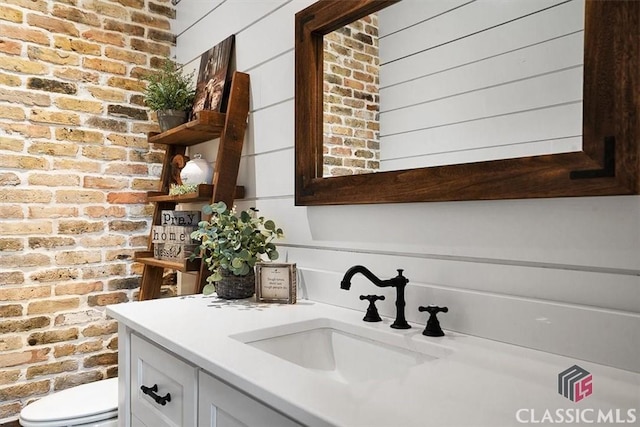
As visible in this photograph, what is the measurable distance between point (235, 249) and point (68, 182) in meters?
1.16

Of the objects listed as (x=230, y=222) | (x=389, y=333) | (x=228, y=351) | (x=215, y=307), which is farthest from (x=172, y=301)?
(x=389, y=333)

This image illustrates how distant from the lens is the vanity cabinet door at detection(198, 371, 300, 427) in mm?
844

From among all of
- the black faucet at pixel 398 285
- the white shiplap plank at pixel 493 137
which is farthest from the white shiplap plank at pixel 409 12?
the black faucet at pixel 398 285

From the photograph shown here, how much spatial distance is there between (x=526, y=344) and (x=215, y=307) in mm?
959

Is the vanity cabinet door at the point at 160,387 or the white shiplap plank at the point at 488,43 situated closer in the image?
the white shiplap plank at the point at 488,43

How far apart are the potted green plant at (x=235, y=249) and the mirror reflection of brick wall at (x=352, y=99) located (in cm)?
35

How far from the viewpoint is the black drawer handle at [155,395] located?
1.20m

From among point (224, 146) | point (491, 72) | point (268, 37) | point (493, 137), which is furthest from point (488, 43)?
point (224, 146)

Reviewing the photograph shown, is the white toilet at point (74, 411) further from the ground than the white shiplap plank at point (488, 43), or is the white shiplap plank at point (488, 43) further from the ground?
the white shiplap plank at point (488, 43)

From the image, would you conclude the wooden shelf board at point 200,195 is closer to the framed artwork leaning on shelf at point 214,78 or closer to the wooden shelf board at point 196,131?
the wooden shelf board at point 196,131

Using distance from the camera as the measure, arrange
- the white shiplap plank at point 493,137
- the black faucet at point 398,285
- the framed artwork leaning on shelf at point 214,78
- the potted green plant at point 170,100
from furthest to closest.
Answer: the potted green plant at point 170,100 → the framed artwork leaning on shelf at point 214,78 → the black faucet at point 398,285 → the white shiplap plank at point 493,137

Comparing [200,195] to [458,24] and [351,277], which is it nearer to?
[351,277]

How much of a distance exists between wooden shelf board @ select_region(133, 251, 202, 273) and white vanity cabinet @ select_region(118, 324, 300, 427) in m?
0.43

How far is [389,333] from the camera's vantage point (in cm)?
116
